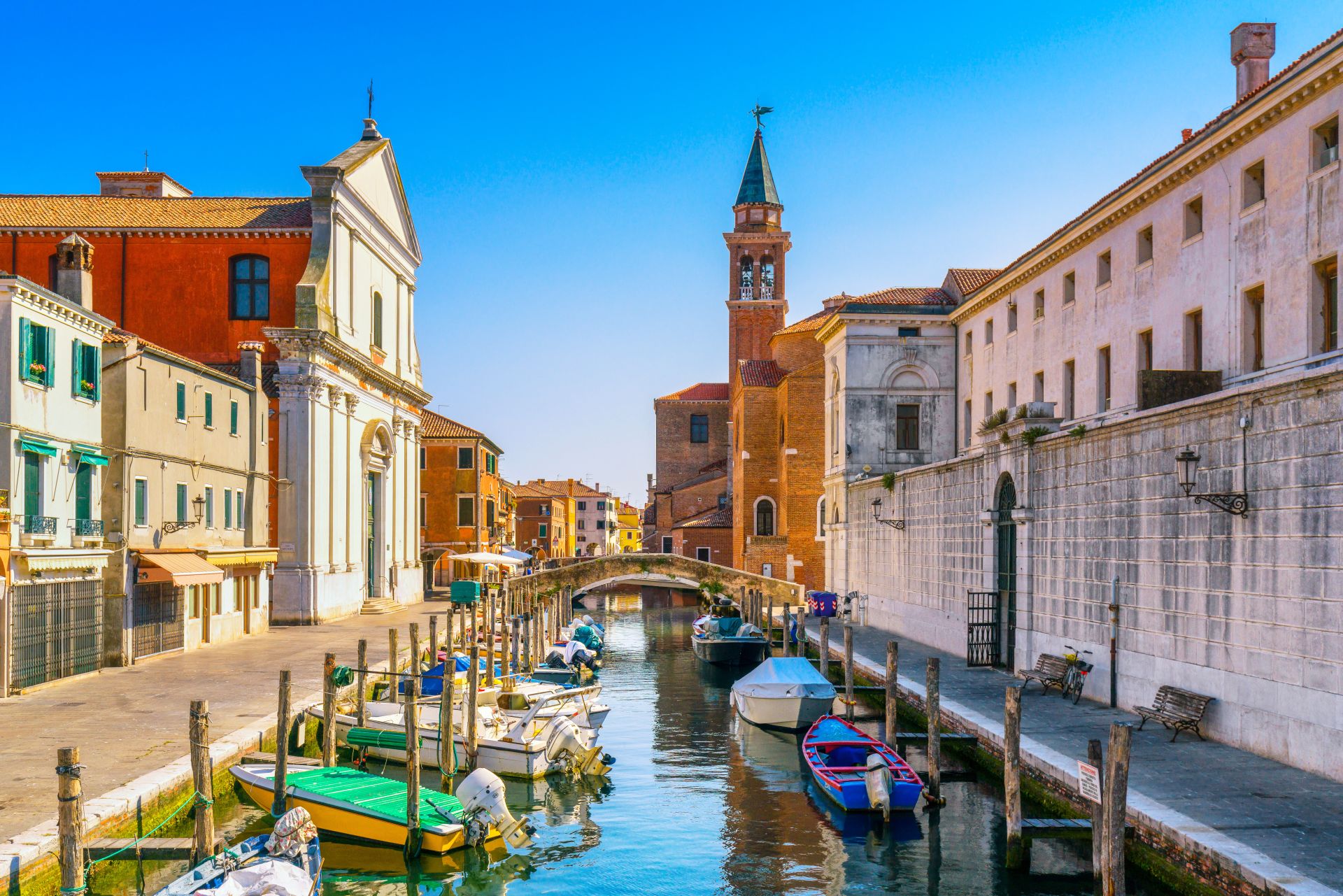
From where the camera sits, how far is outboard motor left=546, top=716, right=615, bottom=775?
16.6 metres

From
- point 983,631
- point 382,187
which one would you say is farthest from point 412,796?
point 382,187

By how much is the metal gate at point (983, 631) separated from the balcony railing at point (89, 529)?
15856 millimetres

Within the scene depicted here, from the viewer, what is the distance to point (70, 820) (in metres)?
8.71

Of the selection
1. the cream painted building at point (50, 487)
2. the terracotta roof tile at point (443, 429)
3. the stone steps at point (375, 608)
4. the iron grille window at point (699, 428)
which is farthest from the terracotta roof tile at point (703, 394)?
the cream painted building at point (50, 487)

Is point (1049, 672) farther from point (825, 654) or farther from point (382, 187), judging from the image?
point (382, 187)

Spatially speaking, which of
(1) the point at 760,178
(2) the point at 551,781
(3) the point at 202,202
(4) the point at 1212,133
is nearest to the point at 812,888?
(2) the point at 551,781

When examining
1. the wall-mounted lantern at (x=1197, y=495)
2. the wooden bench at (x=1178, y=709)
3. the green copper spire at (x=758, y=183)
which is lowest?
the wooden bench at (x=1178, y=709)

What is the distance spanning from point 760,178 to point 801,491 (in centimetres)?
2154

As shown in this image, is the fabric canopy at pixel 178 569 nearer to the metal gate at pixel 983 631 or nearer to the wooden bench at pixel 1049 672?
the metal gate at pixel 983 631

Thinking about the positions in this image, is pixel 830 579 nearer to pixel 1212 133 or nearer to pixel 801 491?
pixel 801 491

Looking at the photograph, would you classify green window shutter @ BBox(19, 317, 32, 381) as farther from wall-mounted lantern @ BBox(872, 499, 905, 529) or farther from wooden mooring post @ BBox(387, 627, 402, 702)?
wall-mounted lantern @ BBox(872, 499, 905, 529)

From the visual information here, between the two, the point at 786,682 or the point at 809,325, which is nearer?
the point at 786,682

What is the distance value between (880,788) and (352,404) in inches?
934

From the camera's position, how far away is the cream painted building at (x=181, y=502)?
21062 millimetres
